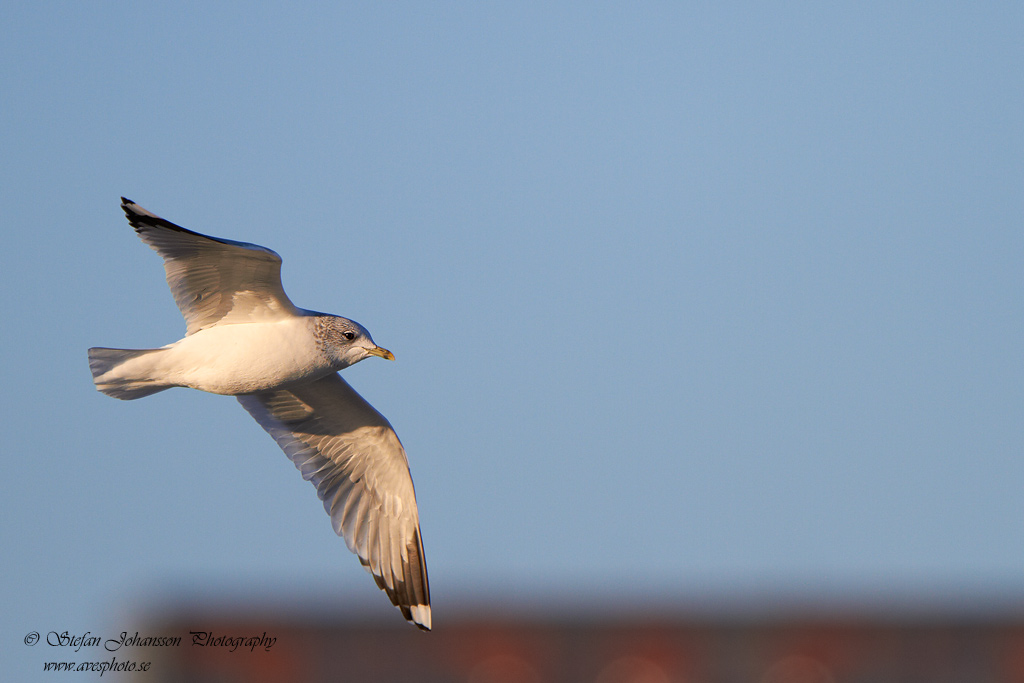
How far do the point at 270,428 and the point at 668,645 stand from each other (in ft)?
50.0

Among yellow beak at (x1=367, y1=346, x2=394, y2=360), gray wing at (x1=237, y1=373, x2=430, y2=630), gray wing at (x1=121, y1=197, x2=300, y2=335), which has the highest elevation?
gray wing at (x1=121, y1=197, x2=300, y2=335)

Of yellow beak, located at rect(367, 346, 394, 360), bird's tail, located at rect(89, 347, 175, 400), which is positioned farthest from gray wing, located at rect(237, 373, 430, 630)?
bird's tail, located at rect(89, 347, 175, 400)

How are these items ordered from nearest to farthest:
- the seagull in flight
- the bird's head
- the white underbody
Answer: the seagull in flight < the white underbody < the bird's head

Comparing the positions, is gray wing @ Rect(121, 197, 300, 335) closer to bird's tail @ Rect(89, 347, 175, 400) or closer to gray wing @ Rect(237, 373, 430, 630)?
bird's tail @ Rect(89, 347, 175, 400)

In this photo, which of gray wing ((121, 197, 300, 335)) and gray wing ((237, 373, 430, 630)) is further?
gray wing ((237, 373, 430, 630))

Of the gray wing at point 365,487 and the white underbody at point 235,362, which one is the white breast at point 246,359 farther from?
the gray wing at point 365,487

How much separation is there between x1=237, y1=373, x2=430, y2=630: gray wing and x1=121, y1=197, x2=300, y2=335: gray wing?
172 cm

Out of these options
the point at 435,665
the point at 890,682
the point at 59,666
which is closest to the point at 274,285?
the point at 59,666

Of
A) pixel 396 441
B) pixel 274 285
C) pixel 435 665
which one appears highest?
pixel 274 285

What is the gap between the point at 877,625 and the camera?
25.4 m

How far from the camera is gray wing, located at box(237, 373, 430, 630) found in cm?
1170

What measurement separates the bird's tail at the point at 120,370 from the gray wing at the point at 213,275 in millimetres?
495

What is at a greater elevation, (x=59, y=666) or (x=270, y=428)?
(x=270, y=428)

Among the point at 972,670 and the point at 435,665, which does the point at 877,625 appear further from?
the point at 435,665
